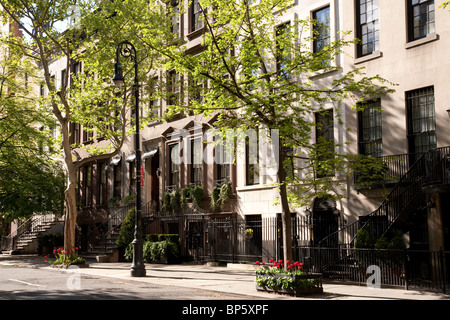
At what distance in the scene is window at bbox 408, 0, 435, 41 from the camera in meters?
18.6

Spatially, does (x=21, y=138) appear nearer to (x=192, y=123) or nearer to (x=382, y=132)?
(x=192, y=123)

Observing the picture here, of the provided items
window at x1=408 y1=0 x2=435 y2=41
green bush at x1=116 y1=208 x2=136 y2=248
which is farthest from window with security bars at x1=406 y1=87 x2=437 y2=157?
green bush at x1=116 y1=208 x2=136 y2=248

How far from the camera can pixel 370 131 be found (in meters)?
20.1

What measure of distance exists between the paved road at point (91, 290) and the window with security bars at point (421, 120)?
27.9 ft

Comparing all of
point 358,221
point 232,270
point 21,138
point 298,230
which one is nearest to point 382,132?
point 358,221

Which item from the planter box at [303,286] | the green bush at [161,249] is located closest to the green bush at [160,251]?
the green bush at [161,249]

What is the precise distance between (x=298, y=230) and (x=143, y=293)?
941 cm

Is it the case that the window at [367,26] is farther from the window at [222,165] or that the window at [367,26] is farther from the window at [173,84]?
the window at [173,84]

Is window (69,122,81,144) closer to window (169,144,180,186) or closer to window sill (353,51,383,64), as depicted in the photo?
window (169,144,180,186)

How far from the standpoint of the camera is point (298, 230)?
2231cm

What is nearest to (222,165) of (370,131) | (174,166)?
(174,166)

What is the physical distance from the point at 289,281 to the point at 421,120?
794cm

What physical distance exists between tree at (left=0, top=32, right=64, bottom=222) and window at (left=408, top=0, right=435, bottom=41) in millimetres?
20906

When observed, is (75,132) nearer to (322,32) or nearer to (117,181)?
(117,181)
